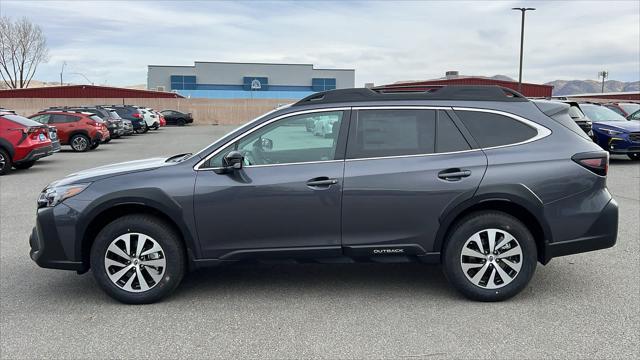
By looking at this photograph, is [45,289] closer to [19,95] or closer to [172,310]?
[172,310]

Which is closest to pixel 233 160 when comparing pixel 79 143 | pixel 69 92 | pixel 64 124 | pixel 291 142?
pixel 291 142

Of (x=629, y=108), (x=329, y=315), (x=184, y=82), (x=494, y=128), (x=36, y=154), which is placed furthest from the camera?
(x=184, y=82)

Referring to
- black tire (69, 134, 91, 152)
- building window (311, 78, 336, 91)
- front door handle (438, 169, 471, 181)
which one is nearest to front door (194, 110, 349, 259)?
front door handle (438, 169, 471, 181)

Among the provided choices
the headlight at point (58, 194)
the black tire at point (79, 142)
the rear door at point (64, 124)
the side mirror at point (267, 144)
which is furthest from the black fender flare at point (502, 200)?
the rear door at point (64, 124)

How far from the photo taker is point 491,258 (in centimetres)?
438

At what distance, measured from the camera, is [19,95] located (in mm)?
Answer: 52938

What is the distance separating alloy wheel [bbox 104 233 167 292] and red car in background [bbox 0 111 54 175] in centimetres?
1028

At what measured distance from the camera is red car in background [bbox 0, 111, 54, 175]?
1291cm

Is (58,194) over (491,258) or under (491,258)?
over

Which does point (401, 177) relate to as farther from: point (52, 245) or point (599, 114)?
point (599, 114)

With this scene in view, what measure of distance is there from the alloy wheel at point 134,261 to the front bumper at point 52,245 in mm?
300

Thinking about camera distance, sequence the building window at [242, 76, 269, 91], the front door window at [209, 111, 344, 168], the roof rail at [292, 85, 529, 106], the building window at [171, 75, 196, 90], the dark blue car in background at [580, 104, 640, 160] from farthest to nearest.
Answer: the building window at [242, 76, 269, 91] < the building window at [171, 75, 196, 90] < the dark blue car in background at [580, 104, 640, 160] < the roof rail at [292, 85, 529, 106] < the front door window at [209, 111, 344, 168]

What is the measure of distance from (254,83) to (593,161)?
74731 millimetres

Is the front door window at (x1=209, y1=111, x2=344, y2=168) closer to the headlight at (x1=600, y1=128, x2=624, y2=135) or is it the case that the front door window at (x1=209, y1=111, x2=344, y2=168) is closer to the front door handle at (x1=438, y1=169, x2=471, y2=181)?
the front door handle at (x1=438, y1=169, x2=471, y2=181)
